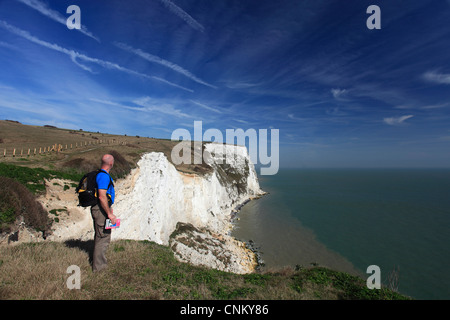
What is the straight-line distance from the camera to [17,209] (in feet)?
31.6

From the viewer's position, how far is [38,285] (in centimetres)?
484

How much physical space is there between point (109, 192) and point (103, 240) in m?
1.61

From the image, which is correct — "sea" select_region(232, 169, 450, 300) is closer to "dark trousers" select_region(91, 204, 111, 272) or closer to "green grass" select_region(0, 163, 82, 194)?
"dark trousers" select_region(91, 204, 111, 272)

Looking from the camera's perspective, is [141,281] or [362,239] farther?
[362,239]

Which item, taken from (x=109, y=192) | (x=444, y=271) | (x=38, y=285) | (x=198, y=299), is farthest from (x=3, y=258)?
(x=444, y=271)

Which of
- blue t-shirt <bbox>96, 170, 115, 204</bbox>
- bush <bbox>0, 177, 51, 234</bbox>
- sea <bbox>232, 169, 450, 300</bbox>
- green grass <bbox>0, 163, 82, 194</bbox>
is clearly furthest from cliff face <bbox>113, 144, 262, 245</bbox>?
blue t-shirt <bbox>96, 170, 115, 204</bbox>

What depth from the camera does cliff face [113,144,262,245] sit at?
2033 centimetres

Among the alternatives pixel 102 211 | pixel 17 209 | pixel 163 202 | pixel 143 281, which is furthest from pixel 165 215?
pixel 102 211

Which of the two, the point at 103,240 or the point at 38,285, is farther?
the point at 103,240

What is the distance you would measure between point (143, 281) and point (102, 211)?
2.53 meters

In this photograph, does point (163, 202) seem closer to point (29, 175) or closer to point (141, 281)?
point (29, 175)

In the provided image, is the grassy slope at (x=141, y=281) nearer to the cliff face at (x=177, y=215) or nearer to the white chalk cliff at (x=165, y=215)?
the white chalk cliff at (x=165, y=215)

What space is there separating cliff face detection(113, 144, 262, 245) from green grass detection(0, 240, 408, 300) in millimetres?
12415
